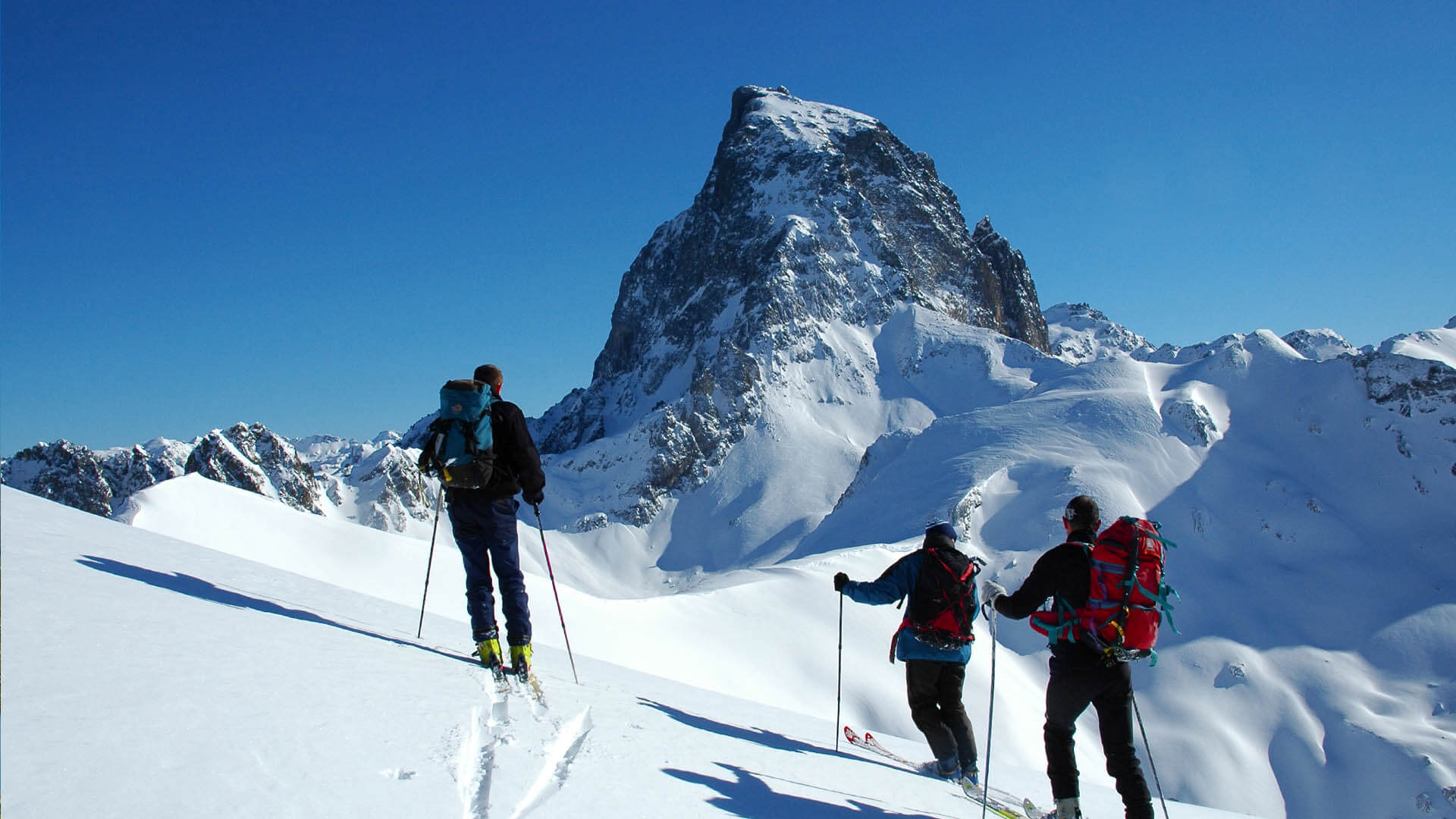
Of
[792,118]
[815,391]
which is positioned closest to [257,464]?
[815,391]

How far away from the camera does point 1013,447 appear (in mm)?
61062

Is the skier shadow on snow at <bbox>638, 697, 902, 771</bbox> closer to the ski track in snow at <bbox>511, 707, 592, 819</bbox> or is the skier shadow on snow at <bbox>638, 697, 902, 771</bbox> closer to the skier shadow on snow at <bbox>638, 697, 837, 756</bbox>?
the skier shadow on snow at <bbox>638, 697, 837, 756</bbox>

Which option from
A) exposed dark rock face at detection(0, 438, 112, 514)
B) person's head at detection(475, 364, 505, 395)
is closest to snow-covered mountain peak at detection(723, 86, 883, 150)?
exposed dark rock face at detection(0, 438, 112, 514)

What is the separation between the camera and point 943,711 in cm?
641

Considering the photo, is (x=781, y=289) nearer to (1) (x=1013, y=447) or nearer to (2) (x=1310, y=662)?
(1) (x=1013, y=447)

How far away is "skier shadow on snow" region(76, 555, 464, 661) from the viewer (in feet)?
16.7

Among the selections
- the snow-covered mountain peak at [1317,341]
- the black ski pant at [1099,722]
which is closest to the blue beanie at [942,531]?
the black ski pant at [1099,722]

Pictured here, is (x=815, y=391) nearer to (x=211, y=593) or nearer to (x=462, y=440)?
(x=462, y=440)

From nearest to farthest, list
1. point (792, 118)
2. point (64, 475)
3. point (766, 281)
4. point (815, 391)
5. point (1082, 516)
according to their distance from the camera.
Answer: point (1082, 516) < point (64, 475) < point (815, 391) < point (766, 281) < point (792, 118)

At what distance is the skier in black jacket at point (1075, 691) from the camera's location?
16.3 ft

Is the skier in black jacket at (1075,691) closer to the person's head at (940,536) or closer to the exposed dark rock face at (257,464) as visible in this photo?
the person's head at (940,536)

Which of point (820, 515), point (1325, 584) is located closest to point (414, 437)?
point (820, 515)

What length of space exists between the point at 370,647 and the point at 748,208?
479 ft

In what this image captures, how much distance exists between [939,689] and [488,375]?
4.52 m
